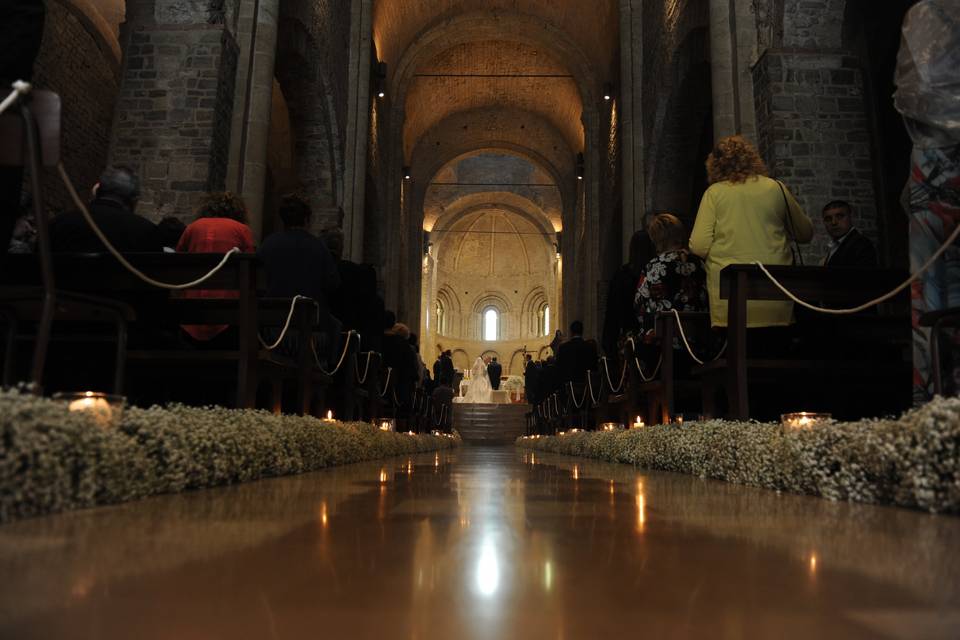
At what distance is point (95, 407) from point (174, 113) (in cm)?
646

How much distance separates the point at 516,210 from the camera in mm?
31703

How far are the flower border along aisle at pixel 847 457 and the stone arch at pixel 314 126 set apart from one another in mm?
8510

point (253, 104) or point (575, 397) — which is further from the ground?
point (253, 104)

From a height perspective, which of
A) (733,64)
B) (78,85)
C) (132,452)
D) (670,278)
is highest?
(78,85)

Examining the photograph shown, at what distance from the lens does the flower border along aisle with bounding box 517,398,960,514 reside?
180cm

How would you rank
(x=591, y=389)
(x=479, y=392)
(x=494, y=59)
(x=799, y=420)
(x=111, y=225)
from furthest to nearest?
(x=479, y=392)
(x=494, y=59)
(x=591, y=389)
(x=111, y=225)
(x=799, y=420)

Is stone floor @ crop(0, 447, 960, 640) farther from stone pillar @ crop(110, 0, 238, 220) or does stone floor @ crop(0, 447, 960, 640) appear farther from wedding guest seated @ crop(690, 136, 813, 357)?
stone pillar @ crop(110, 0, 238, 220)

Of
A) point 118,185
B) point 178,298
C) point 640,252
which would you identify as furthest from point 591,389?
point 118,185

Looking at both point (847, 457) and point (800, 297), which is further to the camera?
point (800, 297)

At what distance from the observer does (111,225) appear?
13.7 ft

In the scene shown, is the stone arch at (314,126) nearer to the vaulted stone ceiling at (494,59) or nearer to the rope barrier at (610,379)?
the vaulted stone ceiling at (494,59)

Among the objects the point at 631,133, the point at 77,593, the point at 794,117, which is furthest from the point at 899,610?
the point at 631,133

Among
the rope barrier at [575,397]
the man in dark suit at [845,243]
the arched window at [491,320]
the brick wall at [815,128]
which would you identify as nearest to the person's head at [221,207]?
the man in dark suit at [845,243]

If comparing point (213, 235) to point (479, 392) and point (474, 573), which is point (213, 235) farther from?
point (479, 392)
